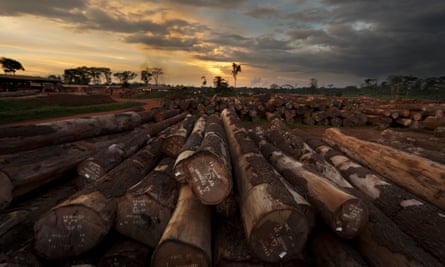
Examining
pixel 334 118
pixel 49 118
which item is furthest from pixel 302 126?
pixel 49 118

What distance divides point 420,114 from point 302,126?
21.4ft

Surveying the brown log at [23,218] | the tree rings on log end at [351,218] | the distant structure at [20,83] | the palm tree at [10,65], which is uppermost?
the palm tree at [10,65]

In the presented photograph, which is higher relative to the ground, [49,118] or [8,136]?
[8,136]

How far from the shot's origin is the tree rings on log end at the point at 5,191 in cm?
297

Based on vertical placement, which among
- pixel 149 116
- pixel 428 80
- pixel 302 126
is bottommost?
pixel 302 126

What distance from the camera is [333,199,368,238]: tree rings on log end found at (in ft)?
6.83

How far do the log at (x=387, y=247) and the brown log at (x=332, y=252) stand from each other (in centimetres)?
12

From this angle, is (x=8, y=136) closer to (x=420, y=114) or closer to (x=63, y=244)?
(x=63, y=244)

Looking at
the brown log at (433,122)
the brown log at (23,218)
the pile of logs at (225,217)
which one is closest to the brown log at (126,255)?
the pile of logs at (225,217)

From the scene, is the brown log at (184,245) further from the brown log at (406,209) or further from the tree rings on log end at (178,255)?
the brown log at (406,209)

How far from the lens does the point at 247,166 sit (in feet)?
9.76

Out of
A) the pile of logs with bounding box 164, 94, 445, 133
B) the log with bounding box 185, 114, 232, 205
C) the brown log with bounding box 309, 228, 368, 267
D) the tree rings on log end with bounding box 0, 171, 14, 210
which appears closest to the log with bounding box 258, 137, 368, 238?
the brown log with bounding box 309, 228, 368, 267

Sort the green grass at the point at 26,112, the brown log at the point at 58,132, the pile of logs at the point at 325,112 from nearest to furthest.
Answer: the brown log at the point at 58,132
the green grass at the point at 26,112
the pile of logs at the point at 325,112

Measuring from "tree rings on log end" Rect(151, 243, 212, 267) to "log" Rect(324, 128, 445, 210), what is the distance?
3.13m
